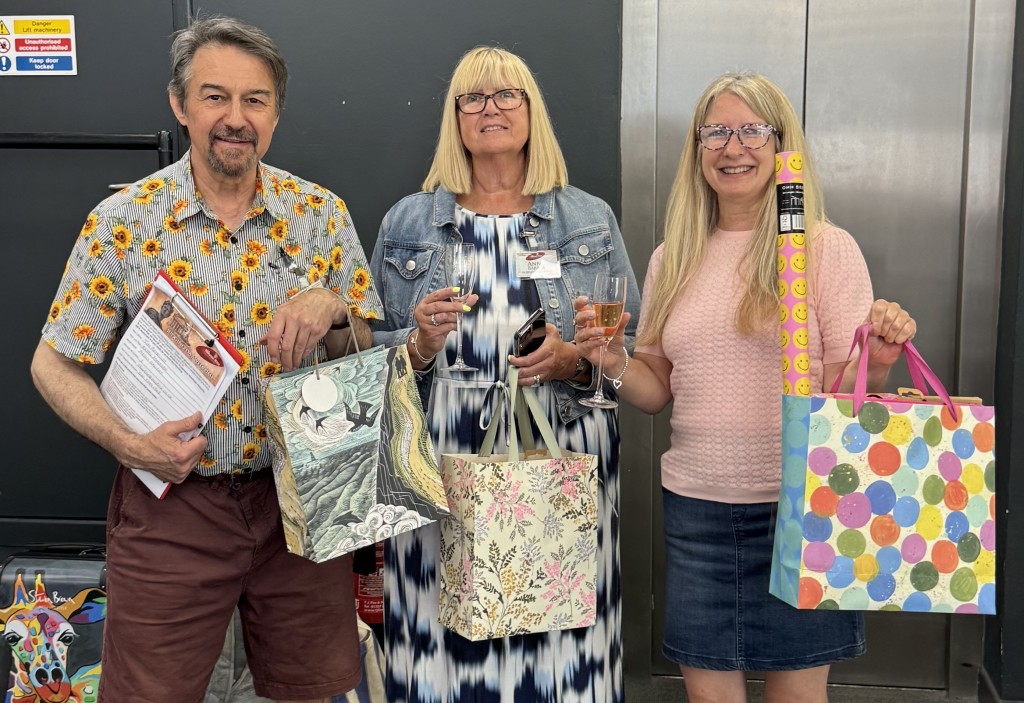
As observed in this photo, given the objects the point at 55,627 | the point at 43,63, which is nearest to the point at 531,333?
the point at 55,627

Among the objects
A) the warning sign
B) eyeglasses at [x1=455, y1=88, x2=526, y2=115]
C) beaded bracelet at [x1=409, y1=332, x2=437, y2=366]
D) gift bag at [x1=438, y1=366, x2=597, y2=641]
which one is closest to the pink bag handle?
gift bag at [x1=438, y1=366, x2=597, y2=641]

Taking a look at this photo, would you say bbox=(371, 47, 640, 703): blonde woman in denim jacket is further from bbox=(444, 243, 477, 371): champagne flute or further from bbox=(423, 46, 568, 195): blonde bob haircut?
bbox=(444, 243, 477, 371): champagne flute

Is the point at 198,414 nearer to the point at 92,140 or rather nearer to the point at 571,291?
the point at 571,291

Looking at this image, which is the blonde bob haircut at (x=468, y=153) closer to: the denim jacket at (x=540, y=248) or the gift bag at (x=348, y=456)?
the denim jacket at (x=540, y=248)

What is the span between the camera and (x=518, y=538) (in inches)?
79.7

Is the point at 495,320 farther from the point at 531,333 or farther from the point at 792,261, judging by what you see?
the point at 792,261

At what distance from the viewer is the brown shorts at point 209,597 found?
1975 millimetres

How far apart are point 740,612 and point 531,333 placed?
30.7 inches

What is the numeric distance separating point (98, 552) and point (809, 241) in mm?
2203

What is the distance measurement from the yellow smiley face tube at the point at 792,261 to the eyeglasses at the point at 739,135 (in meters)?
0.19

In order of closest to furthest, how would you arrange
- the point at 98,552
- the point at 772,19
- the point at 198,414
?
the point at 198,414, the point at 98,552, the point at 772,19

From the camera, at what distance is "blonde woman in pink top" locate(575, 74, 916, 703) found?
2.03m

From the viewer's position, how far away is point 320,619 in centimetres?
213

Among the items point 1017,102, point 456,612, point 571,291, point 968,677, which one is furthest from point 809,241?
point 968,677
